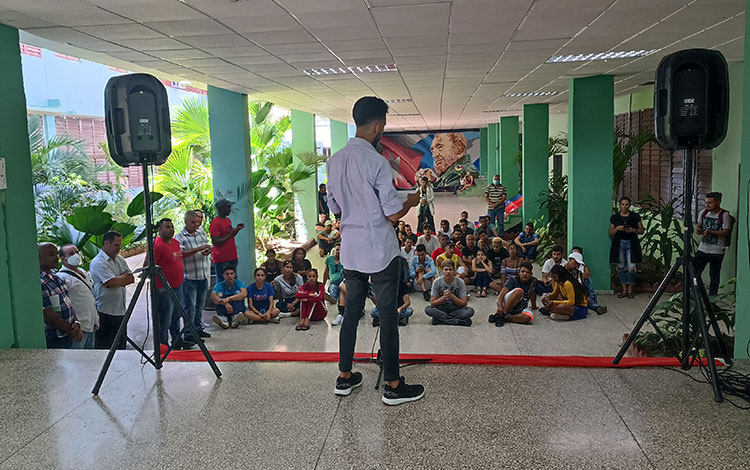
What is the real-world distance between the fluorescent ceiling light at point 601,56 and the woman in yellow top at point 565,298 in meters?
2.67

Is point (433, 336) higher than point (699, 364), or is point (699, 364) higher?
point (699, 364)

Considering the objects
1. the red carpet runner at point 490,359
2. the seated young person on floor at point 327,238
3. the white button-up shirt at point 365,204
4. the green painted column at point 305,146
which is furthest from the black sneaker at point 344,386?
the green painted column at point 305,146

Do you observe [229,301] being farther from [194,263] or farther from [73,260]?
[73,260]

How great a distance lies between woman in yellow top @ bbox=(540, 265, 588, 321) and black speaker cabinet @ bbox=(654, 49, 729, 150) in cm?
493

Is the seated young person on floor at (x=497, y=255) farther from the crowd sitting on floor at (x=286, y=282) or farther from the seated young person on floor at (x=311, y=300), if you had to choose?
the seated young person on floor at (x=311, y=300)

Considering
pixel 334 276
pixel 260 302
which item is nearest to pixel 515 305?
pixel 334 276

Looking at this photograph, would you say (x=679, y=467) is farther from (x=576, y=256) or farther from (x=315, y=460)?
(x=576, y=256)

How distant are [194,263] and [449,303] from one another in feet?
10.6

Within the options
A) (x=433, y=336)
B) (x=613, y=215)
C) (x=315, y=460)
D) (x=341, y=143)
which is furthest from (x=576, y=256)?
(x=341, y=143)

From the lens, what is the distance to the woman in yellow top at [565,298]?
790 centimetres

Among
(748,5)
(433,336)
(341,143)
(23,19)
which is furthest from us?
(341,143)

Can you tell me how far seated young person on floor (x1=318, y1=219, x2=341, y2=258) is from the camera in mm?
11726

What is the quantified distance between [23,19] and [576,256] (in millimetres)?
7277

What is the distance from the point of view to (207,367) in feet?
11.8
